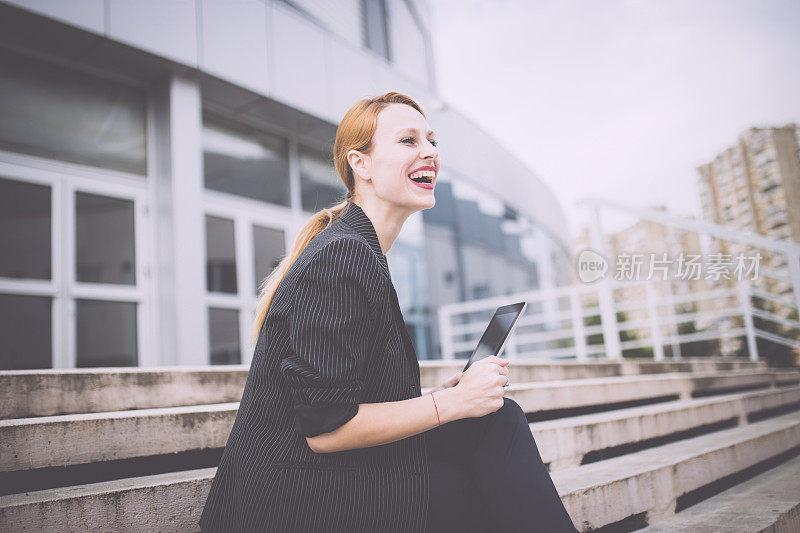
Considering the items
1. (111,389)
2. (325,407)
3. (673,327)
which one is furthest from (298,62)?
(673,327)

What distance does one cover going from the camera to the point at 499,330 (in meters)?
1.40

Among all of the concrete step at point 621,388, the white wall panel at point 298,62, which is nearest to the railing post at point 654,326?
the concrete step at point 621,388

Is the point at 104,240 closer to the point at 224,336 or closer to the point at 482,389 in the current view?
the point at 224,336

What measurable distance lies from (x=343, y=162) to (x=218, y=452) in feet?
3.89

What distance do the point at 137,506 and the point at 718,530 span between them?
1.96m

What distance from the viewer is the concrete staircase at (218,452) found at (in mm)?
1527

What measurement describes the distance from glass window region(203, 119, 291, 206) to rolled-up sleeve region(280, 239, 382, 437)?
18.2 ft

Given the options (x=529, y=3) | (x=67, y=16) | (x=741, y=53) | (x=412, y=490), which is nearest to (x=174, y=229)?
(x=67, y=16)

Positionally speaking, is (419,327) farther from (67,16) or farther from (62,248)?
(67,16)

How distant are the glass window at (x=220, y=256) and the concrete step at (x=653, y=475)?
477 centimetres

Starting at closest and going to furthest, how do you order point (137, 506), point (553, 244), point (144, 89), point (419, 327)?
point (137, 506)
point (144, 89)
point (419, 327)
point (553, 244)

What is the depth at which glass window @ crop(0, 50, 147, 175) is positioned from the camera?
4785 millimetres

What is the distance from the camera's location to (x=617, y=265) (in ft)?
16.8

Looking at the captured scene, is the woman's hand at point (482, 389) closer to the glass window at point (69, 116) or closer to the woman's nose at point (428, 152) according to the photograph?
the woman's nose at point (428, 152)
